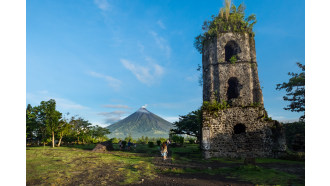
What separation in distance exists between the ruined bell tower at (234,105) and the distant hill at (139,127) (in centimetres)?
11871

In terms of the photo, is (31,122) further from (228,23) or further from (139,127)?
(139,127)

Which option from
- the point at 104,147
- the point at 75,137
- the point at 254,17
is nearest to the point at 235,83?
the point at 254,17

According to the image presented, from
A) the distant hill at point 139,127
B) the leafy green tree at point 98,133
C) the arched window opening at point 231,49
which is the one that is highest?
the arched window opening at point 231,49

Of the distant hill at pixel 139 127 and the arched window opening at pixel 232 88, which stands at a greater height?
the arched window opening at pixel 232 88

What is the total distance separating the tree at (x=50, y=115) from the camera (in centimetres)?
2281

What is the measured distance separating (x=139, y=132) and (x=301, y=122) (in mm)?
124898

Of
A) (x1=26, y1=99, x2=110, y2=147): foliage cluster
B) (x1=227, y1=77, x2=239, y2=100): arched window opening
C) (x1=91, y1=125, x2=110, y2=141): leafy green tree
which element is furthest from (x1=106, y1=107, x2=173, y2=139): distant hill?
(x1=227, y1=77, x2=239, y2=100): arched window opening

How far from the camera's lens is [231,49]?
19.0 meters

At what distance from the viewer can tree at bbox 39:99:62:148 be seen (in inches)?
898

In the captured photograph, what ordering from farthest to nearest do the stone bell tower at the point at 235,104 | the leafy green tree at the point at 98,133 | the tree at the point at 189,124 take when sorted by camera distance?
the leafy green tree at the point at 98,133, the tree at the point at 189,124, the stone bell tower at the point at 235,104

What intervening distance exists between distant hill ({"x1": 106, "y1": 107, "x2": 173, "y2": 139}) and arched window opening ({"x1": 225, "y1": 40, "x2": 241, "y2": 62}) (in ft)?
389

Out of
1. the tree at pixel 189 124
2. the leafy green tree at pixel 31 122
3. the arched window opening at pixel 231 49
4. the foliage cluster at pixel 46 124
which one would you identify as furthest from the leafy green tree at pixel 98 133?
the arched window opening at pixel 231 49

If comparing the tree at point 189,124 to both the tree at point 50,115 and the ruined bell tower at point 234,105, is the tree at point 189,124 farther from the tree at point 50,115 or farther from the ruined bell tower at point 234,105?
the tree at point 50,115

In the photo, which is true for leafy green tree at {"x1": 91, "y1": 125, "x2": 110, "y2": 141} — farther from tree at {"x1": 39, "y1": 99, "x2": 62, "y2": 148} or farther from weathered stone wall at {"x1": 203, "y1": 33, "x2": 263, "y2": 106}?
weathered stone wall at {"x1": 203, "y1": 33, "x2": 263, "y2": 106}
